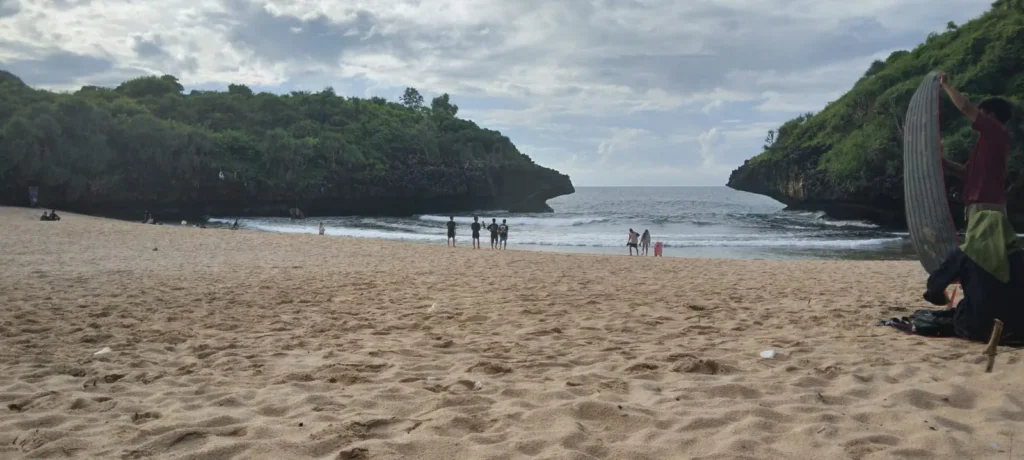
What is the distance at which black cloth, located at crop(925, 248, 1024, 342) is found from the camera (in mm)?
4145

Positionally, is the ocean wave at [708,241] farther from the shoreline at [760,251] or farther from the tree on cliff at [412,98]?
the tree on cliff at [412,98]

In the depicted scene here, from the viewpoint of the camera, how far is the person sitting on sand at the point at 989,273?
4.08 metres

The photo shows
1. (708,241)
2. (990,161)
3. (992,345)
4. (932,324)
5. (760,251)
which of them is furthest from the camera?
(708,241)

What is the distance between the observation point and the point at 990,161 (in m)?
4.48

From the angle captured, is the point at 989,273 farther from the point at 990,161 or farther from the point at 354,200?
the point at 354,200

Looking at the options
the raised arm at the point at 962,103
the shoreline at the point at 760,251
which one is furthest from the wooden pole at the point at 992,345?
the shoreline at the point at 760,251

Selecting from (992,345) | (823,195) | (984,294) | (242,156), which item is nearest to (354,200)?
(242,156)

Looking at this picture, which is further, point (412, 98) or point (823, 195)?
point (412, 98)

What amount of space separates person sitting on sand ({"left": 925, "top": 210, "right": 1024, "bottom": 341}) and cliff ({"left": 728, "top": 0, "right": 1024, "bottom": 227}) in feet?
89.5

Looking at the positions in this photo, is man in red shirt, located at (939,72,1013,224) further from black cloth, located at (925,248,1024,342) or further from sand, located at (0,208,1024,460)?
sand, located at (0,208,1024,460)

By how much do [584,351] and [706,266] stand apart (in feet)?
32.4

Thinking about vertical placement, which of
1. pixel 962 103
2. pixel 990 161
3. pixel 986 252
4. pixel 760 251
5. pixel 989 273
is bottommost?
pixel 760 251

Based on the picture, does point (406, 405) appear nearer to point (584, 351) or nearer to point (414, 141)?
point (584, 351)

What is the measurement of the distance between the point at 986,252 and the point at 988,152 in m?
0.90
